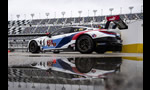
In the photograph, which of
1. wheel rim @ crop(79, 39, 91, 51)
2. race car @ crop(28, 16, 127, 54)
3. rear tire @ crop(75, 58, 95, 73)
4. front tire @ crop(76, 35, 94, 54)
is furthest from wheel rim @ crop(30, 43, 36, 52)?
rear tire @ crop(75, 58, 95, 73)

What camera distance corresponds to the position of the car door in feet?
20.7

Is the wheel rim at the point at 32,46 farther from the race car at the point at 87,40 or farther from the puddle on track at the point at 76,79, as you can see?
the puddle on track at the point at 76,79

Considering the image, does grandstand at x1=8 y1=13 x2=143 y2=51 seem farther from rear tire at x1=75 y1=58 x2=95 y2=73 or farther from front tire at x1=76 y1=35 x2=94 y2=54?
rear tire at x1=75 y1=58 x2=95 y2=73

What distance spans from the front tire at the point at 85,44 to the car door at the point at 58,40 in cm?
67

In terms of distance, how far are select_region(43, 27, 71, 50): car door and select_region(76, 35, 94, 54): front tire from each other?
0.67 m

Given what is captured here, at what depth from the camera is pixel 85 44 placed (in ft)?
18.3

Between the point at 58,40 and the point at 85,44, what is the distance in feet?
4.96

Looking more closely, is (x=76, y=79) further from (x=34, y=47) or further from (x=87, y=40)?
(x=34, y=47)

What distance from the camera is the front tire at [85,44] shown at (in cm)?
541

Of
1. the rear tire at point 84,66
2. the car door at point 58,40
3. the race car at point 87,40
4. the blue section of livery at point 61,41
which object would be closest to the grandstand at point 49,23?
the car door at point 58,40

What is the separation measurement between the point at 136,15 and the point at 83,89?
47.2 m

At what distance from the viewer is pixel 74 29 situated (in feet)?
20.4

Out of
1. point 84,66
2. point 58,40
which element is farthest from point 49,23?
point 84,66
